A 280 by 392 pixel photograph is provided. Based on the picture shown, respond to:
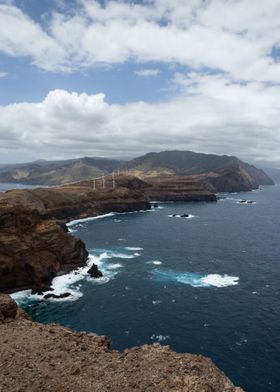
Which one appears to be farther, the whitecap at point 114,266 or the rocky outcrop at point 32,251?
the whitecap at point 114,266

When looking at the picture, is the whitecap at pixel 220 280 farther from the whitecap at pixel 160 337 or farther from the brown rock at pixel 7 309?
the brown rock at pixel 7 309

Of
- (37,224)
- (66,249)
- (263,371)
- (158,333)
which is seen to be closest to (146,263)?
(66,249)

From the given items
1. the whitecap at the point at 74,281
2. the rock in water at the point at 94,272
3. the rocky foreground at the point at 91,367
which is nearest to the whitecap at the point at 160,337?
the whitecap at the point at 74,281

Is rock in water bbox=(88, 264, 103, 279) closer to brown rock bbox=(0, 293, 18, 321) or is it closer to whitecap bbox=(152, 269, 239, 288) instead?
whitecap bbox=(152, 269, 239, 288)

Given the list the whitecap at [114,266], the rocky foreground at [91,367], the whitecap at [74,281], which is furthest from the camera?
the whitecap at [114,266]

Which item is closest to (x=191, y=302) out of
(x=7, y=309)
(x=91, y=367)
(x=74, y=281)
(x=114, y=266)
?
(x=74, y=281)

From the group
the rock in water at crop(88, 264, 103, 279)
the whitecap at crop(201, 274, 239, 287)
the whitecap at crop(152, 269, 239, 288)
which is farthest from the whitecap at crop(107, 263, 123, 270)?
the whitecap at crop(201, 274, 239, 287)

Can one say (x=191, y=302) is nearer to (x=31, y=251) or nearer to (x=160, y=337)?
(x=160, y=337)
